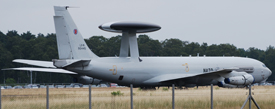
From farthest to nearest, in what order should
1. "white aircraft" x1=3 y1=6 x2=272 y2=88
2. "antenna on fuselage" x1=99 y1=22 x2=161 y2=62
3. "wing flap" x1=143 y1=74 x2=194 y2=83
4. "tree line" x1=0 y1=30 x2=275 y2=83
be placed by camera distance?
"tree line" x1=0 y1=30 x2=275 y2=83 < "wing flap" x1=143 y1=74 x2=194 y2=83 < "antenna on fuselage" x1=99 y1=22 x2=161 y2=62 < "white aircraft" x1=3 y1=6 x2=272 y2=88

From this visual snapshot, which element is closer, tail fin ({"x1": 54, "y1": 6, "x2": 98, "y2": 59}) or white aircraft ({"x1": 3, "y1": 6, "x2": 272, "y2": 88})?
tail fin ({"x1": 54, "y1": 6, "x2": 98, "y2": 59})

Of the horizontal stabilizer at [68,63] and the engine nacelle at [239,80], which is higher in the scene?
the horizontal stabilizer at [68,63]

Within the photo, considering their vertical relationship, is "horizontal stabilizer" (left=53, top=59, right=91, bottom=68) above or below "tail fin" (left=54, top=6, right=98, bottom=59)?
below

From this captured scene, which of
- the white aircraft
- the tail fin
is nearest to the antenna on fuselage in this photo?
the white aircraft

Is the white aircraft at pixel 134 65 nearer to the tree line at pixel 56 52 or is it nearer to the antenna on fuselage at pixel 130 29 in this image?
the antenna on fuselage at pixel 130 29

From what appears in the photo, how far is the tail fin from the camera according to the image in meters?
35.7

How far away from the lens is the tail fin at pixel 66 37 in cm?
3569

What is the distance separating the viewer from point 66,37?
36094 millimetres

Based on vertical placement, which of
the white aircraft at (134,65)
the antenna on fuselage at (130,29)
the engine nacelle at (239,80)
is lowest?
the engine nacelle at (239,80)

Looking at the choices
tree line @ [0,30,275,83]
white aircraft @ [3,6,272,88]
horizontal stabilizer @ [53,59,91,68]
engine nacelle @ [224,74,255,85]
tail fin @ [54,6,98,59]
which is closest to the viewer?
horizontal stabilizer @ [53,59,91,68]

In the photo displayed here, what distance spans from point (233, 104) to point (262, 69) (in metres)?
22.9

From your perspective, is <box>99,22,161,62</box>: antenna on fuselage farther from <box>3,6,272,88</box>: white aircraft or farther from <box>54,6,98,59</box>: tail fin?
<box>54,6,98,59</box>: tail fin

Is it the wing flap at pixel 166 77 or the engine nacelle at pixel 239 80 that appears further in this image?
the wing flap at pixel 166 77

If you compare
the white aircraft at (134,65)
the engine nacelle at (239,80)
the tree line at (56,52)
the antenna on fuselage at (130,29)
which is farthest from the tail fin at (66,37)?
the tree line at (56,52)
